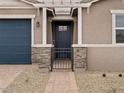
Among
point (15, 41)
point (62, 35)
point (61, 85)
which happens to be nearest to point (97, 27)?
point (15, 41)

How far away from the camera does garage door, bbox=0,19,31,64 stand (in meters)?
19.5

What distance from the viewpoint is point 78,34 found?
55.7 ft

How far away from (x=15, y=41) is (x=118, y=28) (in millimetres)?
6382

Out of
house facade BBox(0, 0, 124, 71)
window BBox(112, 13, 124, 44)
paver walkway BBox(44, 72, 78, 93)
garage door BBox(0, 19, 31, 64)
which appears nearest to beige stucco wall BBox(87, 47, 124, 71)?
house facade BBox(0, 0, 124, 71)

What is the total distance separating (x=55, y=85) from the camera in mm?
12078

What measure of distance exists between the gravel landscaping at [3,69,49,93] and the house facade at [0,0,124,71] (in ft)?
7.61

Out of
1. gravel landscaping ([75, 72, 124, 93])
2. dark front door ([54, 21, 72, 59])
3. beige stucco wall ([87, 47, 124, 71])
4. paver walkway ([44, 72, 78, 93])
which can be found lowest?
paver walkway ([44, 72, 78, 93])

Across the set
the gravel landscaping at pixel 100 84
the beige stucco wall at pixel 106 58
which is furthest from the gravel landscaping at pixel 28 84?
the beige stucco wall at pixel 106 58

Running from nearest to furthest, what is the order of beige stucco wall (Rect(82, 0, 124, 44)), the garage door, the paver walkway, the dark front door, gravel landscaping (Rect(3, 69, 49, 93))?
gravel landscaping (Rect(3, 69, 49, 93))
the paver walkway
beige stucco wall (Rect(82, 0, 124, 44))
the garage door
the dark front door

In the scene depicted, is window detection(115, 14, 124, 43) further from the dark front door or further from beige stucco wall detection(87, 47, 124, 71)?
the dark front door

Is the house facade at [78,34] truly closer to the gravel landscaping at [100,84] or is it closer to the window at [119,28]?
the window at [119,28]

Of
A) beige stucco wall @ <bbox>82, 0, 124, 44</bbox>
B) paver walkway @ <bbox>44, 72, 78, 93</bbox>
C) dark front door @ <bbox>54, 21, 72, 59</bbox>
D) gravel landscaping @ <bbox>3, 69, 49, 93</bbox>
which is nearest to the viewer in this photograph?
gravel landscaping @ <bbox>3, 69, 49, 93</bbox>

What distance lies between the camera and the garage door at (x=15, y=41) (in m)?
19.5

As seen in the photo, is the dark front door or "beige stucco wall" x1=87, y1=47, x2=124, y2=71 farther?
the dark front door
